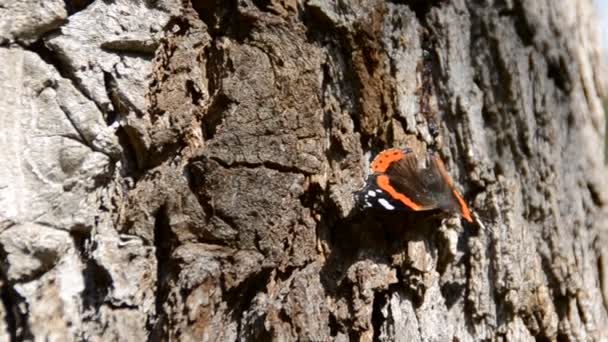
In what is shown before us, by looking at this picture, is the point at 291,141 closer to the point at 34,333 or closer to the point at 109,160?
the point at 109,160

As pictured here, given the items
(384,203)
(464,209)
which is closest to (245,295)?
(384,203)

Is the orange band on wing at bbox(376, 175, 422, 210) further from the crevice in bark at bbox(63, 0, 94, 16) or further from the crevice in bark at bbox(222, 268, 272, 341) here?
the crevice in bark at bbox(63, 0, 94, 16)

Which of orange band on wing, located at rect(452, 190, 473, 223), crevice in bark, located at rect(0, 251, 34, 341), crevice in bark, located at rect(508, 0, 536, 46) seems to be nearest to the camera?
crevice in bark, located at rect(0, 251, 34, 341)

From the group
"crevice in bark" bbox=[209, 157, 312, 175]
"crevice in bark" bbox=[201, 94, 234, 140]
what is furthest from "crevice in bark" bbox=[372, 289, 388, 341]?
"crevice in bark" bbox=[201, 94, 234, 140]

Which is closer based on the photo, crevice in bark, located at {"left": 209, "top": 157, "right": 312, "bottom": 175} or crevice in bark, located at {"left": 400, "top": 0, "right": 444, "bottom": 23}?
crevice in bark, located at {"left": 209, "top": 157, "right": 312, "bottom": 175}

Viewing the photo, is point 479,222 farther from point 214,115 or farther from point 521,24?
point 214,115

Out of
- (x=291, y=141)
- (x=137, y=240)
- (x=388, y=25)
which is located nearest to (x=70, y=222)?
(x=137, y=240)

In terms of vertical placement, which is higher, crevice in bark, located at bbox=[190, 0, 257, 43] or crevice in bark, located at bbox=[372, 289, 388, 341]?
crevice in bark, located at bbox=[190, 0, 257, 43]
